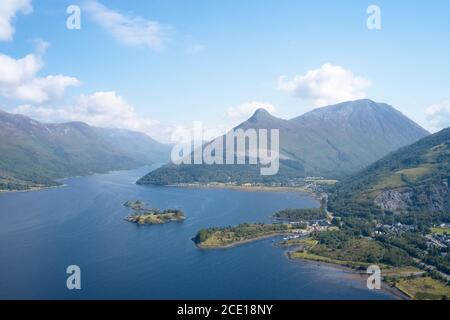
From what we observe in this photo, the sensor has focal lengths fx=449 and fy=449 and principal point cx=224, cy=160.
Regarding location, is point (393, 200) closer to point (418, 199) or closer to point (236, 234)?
point (418, 199)

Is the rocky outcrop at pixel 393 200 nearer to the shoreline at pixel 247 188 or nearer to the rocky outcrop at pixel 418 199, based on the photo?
the rocky outcrop at pixel 418 199

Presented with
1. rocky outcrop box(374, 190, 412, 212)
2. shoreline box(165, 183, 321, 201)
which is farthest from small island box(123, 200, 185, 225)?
shoreline box(165, 183, 321, 201)

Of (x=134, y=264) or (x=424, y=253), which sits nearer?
(x=134, y=264)

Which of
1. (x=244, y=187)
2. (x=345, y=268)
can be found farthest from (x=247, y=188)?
(x=345, y=268)
